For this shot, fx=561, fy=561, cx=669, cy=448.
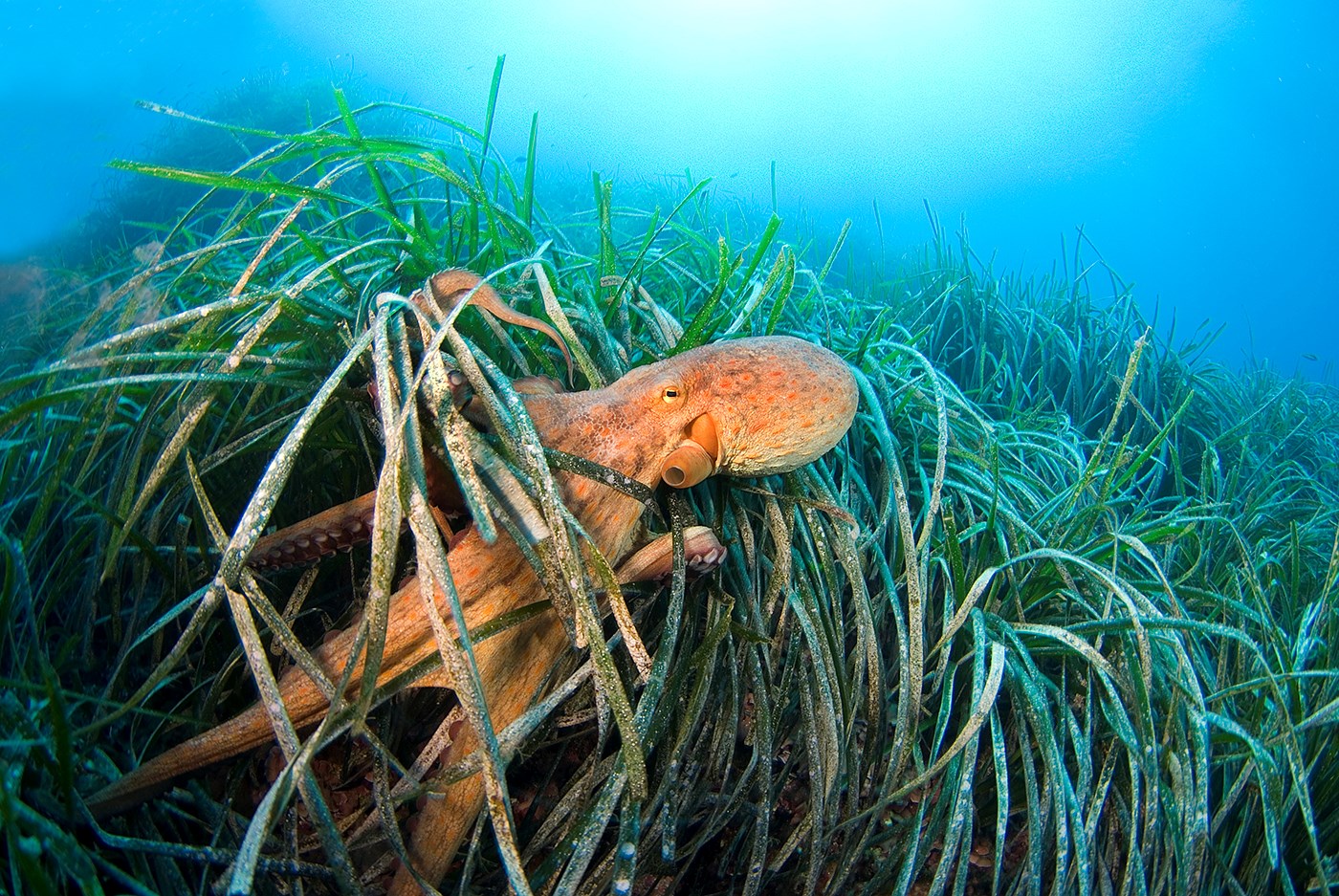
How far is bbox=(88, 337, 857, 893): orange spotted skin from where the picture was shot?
1123 mm

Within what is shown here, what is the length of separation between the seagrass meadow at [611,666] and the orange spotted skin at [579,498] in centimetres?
8

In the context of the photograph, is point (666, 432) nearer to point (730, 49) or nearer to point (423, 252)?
point (423, 252)

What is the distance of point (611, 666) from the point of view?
1.06 m

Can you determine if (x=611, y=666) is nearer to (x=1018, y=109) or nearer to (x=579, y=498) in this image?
(x=579, y=498)

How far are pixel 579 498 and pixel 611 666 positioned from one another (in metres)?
0.39

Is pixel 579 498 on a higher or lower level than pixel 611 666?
higher

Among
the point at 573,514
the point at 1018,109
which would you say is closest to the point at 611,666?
the point at 573,514

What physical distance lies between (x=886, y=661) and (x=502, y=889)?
4.16ft

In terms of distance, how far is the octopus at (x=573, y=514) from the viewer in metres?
1.12

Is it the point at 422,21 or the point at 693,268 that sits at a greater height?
the point at 422,21

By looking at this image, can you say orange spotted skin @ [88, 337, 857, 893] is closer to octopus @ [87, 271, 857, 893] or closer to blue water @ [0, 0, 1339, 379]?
octopus @ [87, 271, 857, 893]

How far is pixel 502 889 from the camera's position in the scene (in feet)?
4.28

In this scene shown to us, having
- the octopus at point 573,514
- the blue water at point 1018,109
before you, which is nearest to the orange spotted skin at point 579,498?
the octopus at point 573,514

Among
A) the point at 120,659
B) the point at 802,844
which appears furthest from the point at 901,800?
the point at 120,659
